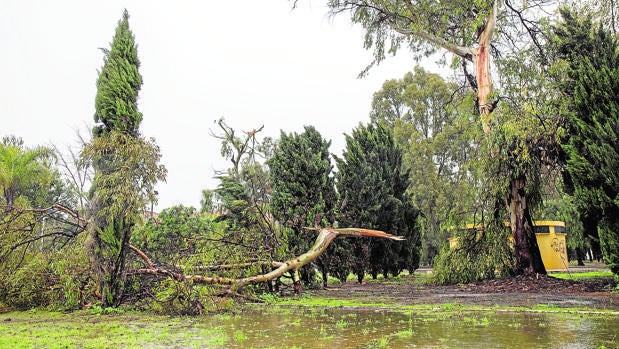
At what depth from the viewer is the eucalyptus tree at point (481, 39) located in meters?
12.2

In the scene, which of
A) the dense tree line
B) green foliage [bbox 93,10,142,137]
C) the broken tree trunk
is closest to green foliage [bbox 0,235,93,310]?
the dense tree line

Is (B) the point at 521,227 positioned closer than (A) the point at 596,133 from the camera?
No

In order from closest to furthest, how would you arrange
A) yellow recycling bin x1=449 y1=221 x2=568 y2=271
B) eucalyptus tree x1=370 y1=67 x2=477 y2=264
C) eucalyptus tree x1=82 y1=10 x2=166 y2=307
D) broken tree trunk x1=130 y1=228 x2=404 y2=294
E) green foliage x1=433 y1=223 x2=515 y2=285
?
eucalyptus tree x1=82 y1=10 x2=166 y2=307 → broken tree trunk x1=130 y1=228 x2=404 y2=294 → green foliage x1=433 y1=223 x2=515 y2=285 → yellow recycling bin x1=449 y1=221 x2=568 y2=271 → eucalyptus tree x1=370 y1=67 x2=477 y2=264

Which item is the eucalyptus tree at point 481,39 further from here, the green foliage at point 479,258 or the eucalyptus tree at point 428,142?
the eucalyptus tree at point 428,142

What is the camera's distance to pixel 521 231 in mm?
12461

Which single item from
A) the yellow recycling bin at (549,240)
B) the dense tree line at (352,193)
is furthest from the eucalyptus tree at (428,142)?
the dense tree line at (352,193)

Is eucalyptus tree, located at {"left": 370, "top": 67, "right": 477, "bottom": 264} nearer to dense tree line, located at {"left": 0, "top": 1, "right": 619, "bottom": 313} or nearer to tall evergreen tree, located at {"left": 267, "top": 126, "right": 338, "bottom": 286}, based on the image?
dense tree line, located at {"left": 0, "top": 1, "right": 619, "bottom": 313}

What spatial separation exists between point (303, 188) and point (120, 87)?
19.7 ft

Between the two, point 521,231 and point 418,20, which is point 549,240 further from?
point 418,20

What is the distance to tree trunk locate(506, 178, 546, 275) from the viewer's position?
40.2 feet

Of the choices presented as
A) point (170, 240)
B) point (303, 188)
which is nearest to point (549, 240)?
point (303, 188)

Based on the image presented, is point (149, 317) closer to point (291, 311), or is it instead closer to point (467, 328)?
→ point (291, 311)

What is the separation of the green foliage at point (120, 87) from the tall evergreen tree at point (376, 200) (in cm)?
748

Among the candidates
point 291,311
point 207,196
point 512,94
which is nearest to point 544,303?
point 291,311
